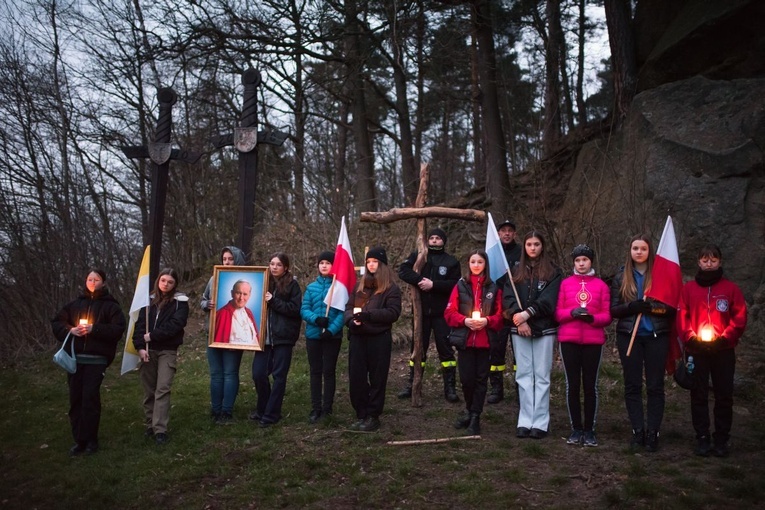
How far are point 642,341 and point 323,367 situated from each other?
3414mm

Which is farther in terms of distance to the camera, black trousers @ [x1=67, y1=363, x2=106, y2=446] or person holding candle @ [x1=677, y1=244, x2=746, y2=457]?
black trousers @ [x1=67, y1=363, x2=106, y2=446]

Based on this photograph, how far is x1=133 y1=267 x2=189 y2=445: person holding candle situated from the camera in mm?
6805

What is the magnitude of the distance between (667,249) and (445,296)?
8.60 ft

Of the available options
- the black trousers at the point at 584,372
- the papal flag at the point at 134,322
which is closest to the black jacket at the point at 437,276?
the black trousers at the point at 584,372

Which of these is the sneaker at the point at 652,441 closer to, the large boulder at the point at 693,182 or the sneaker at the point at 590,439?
the sneaker at the point at 590,439

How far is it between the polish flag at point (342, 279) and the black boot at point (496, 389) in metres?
2.17

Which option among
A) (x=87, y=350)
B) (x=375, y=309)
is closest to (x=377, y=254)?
(x=375, y=309)

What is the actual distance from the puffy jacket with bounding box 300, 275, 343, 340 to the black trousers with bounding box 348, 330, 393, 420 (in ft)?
1.03

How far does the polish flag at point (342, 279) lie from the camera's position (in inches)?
273

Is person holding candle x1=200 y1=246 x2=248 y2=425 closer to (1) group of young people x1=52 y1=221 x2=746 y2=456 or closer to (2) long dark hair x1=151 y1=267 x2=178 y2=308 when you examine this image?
(1) group of young people x1=52 y1=221 x2=746 y2=456

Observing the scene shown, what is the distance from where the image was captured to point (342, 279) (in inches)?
277

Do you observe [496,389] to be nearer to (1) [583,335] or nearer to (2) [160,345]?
(1) [583,335]

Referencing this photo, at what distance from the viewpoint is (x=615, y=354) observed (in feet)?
31.6

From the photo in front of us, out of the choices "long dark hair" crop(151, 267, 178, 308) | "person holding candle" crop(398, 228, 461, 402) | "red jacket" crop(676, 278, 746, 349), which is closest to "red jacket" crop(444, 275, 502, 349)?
"person holding candle" crop(398, 228, 461, 402)
